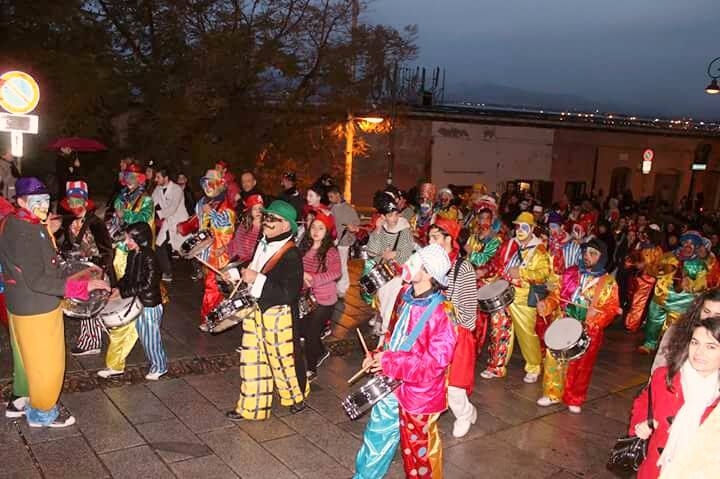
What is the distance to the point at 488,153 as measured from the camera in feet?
76.7

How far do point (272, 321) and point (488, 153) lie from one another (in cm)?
1978

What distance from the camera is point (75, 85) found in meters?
13.8

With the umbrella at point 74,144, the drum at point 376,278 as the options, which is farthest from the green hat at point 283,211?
the umbrella at point 74,144

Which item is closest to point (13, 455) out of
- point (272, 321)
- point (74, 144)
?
point (272, 321)

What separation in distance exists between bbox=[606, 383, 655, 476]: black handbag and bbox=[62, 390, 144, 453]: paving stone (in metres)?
3.60

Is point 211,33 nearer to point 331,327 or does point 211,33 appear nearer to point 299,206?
point 299,206

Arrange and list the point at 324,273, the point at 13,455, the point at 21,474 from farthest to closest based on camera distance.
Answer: the point at 324,273 → the point at 13,455 → the point at 21,474

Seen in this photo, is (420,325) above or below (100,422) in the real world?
above

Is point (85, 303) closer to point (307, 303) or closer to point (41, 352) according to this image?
point (41, 352)

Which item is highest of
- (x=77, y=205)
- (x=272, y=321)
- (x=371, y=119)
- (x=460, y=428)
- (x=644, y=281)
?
(x=371, y=119)

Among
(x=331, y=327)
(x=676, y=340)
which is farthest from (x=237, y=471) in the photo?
(x=331, y=327)

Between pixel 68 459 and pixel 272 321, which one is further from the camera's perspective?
pixel 272 321

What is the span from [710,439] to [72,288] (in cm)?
425

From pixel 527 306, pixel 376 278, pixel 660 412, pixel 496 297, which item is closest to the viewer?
pixel 660 412
